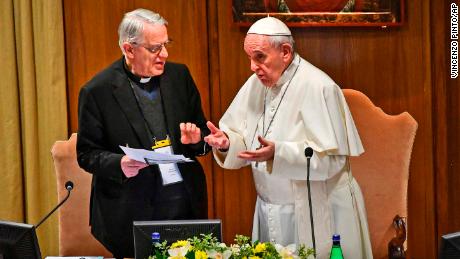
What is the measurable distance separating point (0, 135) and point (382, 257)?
213 centimetres

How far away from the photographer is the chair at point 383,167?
4094mm

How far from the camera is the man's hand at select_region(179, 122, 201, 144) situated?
3672 mm

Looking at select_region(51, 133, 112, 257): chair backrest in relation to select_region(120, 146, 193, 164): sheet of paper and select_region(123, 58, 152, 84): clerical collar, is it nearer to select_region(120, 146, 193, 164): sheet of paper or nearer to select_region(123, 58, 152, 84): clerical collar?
select_region(123, 58, 152, 84): clerical collar

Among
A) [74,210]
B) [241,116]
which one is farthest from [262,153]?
[74,210]

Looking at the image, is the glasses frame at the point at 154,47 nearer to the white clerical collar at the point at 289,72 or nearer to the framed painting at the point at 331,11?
the white clerical collar at the point at 289,72

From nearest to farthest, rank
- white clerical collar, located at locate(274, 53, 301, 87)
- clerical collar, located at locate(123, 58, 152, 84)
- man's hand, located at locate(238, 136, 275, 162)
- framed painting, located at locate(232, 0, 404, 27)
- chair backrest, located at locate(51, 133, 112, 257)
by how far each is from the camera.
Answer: man's hand, located at locate(238, 136, 275, 162), white clerical collar, located at locate(274, 53, 301, 87), clerical collar, located at locate(123, 58, 152, 84), chair backrest, located at locate(51, 133, 112, 257), framed painting, located at locate(232, 0, 404, 27)

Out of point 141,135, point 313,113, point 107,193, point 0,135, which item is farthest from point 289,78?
point 0,135

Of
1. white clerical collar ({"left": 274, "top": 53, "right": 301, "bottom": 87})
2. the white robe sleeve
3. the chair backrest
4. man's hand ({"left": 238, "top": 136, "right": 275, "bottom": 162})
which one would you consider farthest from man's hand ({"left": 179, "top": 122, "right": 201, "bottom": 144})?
the chair backrest

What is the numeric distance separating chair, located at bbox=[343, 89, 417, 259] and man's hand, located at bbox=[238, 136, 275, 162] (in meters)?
0.74

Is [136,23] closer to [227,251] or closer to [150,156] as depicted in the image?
[150,156]

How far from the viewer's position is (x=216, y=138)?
3697 millimetres

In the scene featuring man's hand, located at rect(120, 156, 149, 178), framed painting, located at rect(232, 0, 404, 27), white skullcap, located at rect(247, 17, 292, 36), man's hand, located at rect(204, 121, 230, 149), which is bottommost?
man's hand, located at rect(120, 156, 149, 178)

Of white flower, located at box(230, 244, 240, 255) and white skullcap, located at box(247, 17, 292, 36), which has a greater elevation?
white skullcap, located at box(247, 17, 292, 36)

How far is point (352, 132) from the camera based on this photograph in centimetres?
371
